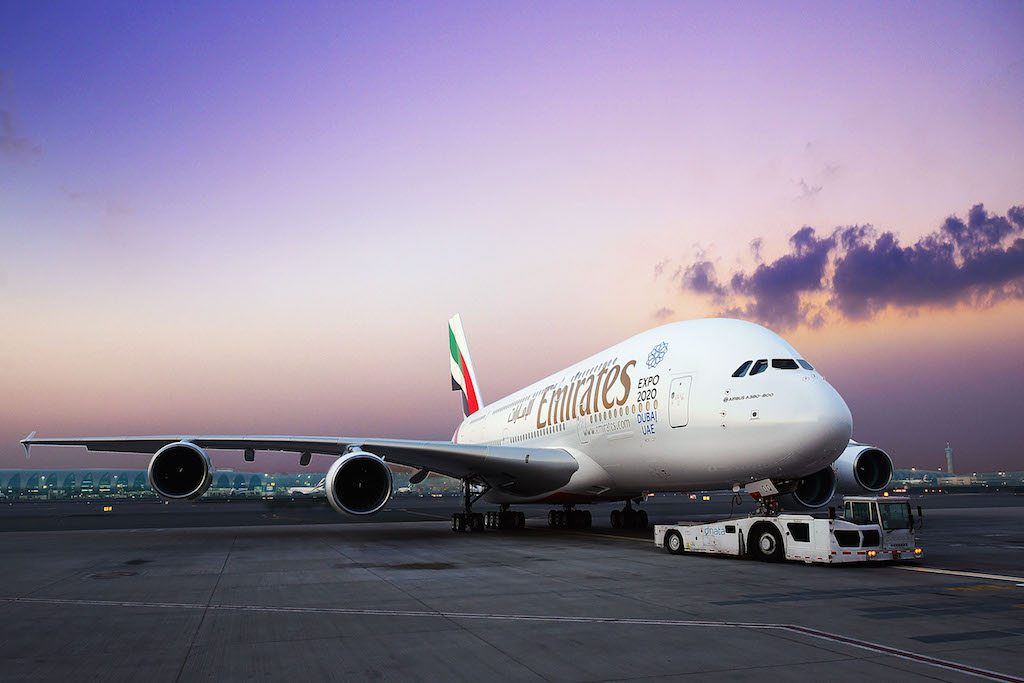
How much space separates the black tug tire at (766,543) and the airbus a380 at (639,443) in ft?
2.47

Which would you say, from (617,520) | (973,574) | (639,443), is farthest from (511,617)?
(617,520)

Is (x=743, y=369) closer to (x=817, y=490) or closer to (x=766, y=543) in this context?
(x=766, y=543)

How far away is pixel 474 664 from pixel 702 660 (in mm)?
1892

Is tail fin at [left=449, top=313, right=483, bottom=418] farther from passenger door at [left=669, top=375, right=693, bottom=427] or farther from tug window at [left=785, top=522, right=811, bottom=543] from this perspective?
tug window at [left=785, top=522, right=811, bottom=543]

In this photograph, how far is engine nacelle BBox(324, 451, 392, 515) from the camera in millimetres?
18922

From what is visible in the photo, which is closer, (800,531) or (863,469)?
(800,531)

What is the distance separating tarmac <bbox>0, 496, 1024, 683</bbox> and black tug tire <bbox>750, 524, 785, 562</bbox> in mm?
349

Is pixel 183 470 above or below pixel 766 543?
above

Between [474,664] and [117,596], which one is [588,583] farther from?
[117,596]

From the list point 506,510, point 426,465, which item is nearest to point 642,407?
point 426,465

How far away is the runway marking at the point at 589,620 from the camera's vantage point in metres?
6.29

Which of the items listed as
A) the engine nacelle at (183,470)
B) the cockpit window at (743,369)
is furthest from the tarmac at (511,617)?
the engine nacelle at (183,470)

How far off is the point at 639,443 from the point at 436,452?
5.94 m

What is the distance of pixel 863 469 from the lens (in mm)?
19422
